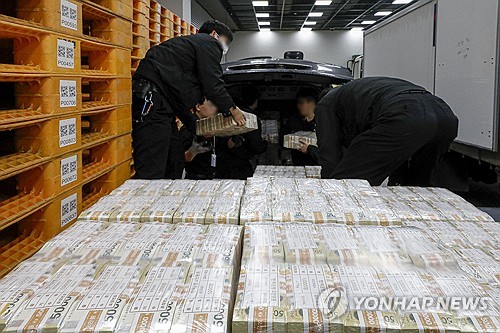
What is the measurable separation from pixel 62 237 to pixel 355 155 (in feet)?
7.53

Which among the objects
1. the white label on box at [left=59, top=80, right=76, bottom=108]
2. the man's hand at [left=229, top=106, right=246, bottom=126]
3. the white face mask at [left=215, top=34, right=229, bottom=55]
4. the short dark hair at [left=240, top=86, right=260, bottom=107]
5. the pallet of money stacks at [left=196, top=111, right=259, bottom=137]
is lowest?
the pallet of money stacks at [left=196, top=111, right=259, bottom=137]

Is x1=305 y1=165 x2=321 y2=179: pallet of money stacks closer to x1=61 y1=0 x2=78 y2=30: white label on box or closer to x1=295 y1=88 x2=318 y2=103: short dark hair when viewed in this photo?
x1=295 y1=88 x2=318 y2=103: short dark hair

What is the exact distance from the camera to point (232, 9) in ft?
61.7

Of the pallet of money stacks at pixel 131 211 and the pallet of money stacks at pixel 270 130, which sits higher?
the pallet of money stacks at pixel 270 130

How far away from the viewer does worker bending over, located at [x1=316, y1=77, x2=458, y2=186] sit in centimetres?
350

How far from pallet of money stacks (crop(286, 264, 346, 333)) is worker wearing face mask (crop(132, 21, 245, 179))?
103 inches

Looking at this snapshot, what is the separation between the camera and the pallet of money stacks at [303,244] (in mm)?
1594

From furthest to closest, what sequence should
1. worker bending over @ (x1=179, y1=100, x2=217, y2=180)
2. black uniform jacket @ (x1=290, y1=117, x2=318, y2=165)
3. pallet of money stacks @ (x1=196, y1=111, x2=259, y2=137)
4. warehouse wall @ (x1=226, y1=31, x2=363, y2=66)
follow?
warehouse wall @ (x1=226, y1=31, x2=363, y2=66)
black uniform jacket @ (x1=290, y1=117, x2=318, y2=165)
worker bending over @ (x1=179, y1=100, x2=217, y2=180)
pallet of money stacks @ (x1=196, y1=111, x2=259, y2=137)

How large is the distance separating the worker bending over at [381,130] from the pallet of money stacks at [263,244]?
5.91 ft

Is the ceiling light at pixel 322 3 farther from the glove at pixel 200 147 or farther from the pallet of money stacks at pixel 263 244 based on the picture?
the pallet of money stacks at pixel 263 244

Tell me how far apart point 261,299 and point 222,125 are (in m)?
3.13

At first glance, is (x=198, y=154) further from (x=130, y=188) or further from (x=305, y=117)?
(x=130, y=188)

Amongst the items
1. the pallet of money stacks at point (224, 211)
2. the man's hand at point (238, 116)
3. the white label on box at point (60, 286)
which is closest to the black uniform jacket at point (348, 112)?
the man's hand at point (238, 116)

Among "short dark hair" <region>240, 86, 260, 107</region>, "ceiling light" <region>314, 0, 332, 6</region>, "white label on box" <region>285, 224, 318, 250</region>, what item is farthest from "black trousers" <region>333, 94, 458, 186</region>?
"ceiling light" <region>314, 0, 332, 6</region>
